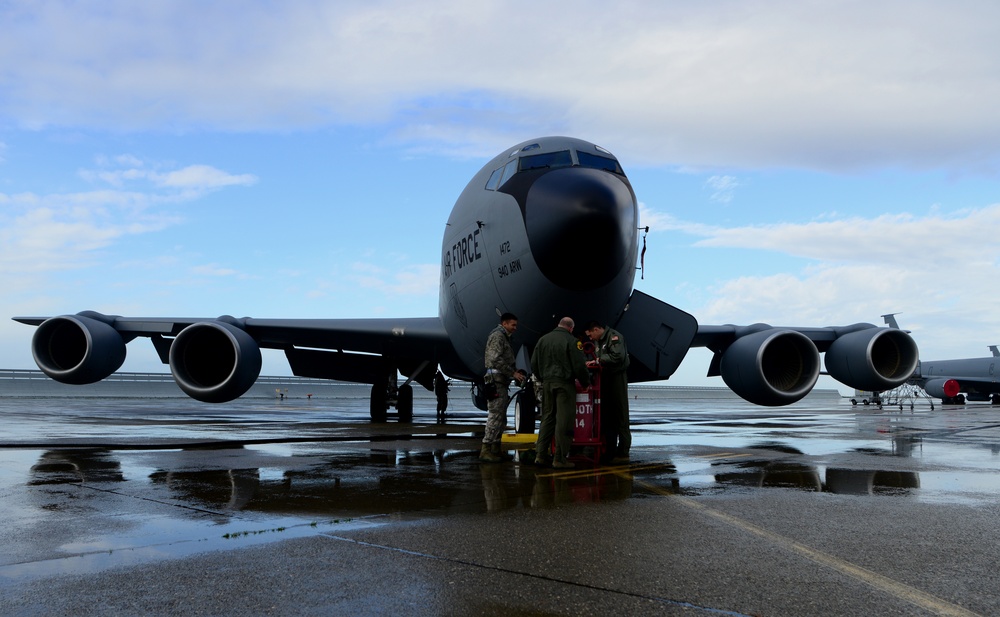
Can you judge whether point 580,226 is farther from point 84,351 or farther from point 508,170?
point 84,351

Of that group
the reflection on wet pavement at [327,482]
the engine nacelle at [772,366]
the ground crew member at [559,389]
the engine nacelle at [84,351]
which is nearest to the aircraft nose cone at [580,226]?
the ground crew member at [559,389]

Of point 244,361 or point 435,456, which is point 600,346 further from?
point 244,361

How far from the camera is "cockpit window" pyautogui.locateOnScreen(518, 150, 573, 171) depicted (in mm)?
11891

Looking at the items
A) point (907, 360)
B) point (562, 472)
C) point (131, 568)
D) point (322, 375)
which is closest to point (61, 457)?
point (562, 472)

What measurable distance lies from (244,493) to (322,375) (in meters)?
15.1

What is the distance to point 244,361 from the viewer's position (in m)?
14.4

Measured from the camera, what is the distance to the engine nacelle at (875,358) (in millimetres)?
14844

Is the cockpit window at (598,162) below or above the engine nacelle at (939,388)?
above

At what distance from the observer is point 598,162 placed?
1213cm

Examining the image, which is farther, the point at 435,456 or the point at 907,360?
the point at 907,360

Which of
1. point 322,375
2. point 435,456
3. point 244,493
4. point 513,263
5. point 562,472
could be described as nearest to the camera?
point 244,493

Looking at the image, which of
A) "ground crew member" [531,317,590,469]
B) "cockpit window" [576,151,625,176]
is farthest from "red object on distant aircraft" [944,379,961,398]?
"ground crew member" [531,317,590,469]

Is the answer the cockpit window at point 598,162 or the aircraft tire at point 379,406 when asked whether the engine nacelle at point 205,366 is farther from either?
the cockpit window at point 598,162

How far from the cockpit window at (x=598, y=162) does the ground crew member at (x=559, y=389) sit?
14.2 ft
